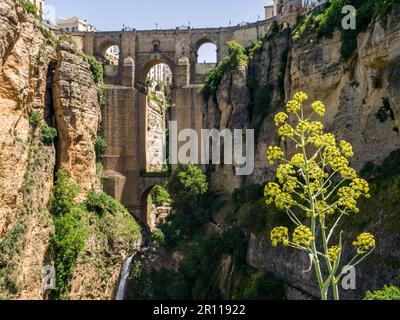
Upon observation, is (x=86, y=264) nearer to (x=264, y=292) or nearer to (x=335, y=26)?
(x=264, y=292)

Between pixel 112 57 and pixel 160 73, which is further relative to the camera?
pixel 160 73

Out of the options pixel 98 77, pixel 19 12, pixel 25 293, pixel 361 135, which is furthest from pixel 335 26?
pixel 25 293

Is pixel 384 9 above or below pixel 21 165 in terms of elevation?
above

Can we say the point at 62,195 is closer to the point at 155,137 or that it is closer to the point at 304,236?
the point at 155,137

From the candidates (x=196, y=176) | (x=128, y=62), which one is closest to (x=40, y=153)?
(x=196, y=176)

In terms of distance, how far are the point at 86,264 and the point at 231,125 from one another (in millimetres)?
13155

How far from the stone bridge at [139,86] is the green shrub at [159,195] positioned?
745 mm

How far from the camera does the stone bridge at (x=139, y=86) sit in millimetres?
36844

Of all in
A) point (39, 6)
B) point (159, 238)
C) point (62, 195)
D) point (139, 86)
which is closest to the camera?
point (62, 195)

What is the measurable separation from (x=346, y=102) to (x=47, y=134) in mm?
16023

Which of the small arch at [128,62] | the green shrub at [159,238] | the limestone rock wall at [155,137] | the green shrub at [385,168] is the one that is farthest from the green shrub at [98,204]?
the green shrub at [385,168]

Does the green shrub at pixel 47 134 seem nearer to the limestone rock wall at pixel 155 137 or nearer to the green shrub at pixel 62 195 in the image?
the green shrub at pixel 62 195

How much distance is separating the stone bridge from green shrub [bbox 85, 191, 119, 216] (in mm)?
5752

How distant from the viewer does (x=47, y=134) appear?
86.2 feet
